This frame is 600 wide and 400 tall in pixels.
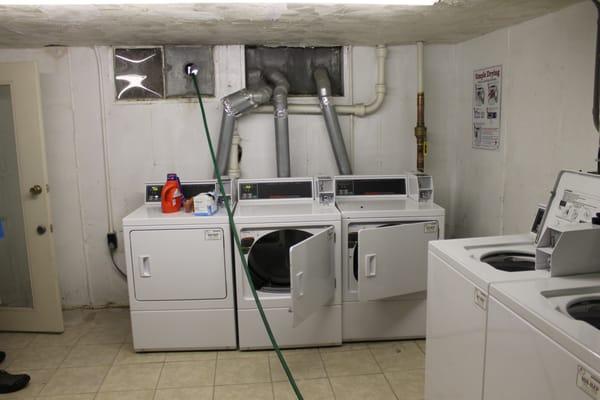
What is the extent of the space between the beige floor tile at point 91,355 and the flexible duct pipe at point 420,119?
2664 mm

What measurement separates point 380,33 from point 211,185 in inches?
63.1

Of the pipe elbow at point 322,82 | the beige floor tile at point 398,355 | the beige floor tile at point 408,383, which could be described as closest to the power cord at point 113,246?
the pipe elbow at point 322,82

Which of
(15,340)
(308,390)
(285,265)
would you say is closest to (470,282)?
(308,390)

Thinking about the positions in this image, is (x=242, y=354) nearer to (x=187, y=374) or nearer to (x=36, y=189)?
(x=187, y=374)

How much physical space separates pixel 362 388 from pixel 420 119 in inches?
82.4

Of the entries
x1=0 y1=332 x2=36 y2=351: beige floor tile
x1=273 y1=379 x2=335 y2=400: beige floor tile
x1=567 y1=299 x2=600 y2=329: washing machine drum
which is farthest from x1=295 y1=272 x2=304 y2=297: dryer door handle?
x1=0 y1=332 x2=36 y2=351: beige floor tile

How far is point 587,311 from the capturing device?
1633mm

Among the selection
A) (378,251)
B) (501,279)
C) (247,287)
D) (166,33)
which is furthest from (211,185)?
(501,279)

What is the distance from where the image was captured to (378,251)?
2959 millimetres

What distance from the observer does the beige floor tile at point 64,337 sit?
11.1 ft

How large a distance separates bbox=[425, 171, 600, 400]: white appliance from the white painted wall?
1782 millimetres

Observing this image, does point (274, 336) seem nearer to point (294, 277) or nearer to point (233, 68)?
point (294, 277)

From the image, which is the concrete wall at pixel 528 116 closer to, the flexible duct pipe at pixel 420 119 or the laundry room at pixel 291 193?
the laundry room at pixel 291 193

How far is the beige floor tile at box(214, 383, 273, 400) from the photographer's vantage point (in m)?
2.68
